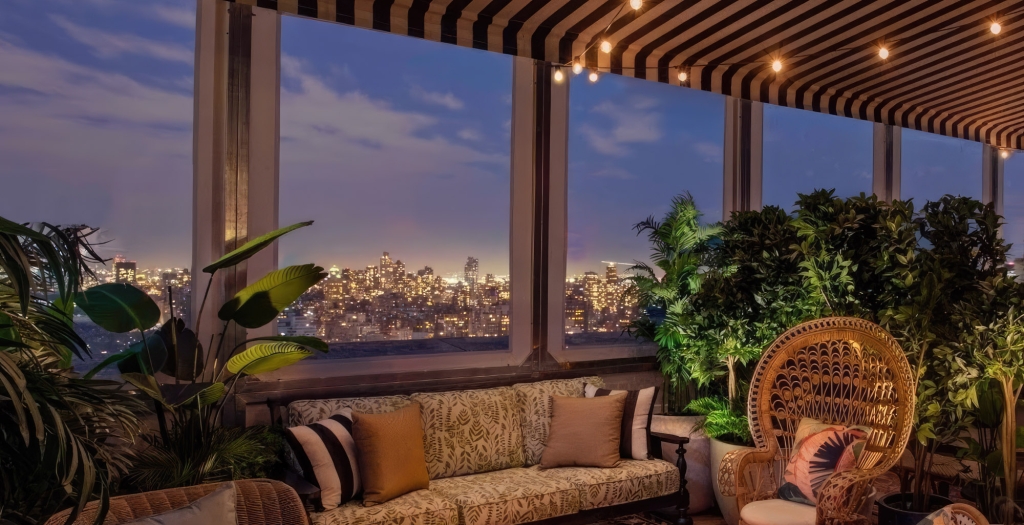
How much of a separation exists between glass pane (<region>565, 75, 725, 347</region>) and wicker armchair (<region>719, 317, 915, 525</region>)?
1.56 meters

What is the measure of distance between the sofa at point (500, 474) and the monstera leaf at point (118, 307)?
98 cm

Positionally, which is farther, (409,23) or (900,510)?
(409,23)

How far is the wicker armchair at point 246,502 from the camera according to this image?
223 cm

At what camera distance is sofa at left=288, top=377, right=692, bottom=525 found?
3623 millimetres

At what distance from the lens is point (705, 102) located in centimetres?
590

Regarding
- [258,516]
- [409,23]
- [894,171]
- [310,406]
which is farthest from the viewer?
[894,171]

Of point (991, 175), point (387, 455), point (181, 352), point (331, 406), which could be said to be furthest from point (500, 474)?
point (991, 175)

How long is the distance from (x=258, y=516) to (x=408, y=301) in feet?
7.39

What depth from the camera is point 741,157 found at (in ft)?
19.9

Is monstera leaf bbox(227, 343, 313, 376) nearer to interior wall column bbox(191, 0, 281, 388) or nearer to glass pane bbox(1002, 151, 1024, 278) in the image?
interior wall column bbox(191, 0, 281, 388)

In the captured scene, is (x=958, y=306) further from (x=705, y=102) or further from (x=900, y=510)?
(x=705, y=102)

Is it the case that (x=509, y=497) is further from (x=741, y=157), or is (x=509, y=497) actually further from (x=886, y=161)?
(x=886, y=161)

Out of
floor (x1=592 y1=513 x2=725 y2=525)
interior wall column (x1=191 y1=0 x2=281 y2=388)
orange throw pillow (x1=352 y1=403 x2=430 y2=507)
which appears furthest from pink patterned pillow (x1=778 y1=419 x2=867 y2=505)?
interior wall column (x1=191 y1=0 x2=281 y2=388)

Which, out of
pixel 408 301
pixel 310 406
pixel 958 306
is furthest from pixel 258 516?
pixel 958 306
